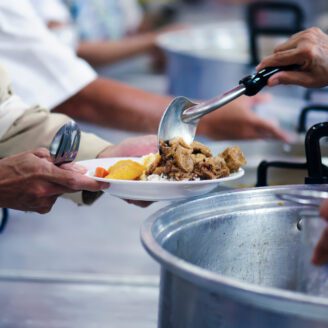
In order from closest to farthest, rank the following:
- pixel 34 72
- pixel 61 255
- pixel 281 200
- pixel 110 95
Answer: pixel 281 200 < pixel 61 255 < pixel 34 72 < pixel 110 95

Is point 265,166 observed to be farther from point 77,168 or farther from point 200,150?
point 77,168

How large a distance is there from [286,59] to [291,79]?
0.10 ft

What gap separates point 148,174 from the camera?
1.00 metres

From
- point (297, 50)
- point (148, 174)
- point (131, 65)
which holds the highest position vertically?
point (297, 50)

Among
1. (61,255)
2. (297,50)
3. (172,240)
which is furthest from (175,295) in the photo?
(61,255)

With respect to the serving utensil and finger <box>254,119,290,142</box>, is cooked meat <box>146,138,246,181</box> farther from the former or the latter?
finger <box>254,119,290,142</box>

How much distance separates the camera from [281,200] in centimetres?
88

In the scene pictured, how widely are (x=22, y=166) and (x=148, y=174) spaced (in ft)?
0.55

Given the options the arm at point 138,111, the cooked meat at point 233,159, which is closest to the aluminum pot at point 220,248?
the cooked meat at point 233,159

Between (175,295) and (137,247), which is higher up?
(175,295)

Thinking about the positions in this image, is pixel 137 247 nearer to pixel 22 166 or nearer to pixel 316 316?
pixel 22 166

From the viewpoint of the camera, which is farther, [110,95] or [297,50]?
[110,95]

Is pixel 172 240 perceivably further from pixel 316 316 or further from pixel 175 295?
pixel 316 316

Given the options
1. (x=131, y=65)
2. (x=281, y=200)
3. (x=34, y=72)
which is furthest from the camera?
(x=131, y=65)
